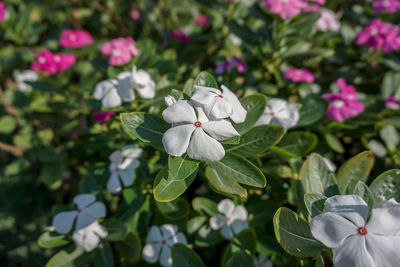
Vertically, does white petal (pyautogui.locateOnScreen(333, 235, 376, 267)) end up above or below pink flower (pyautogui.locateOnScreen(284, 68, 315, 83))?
above

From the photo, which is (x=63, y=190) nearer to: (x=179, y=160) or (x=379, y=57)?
(x=179, y=160)

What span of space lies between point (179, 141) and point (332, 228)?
1.65 feet

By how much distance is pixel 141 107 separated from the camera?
146 cm

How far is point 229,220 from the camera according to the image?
4.73ft

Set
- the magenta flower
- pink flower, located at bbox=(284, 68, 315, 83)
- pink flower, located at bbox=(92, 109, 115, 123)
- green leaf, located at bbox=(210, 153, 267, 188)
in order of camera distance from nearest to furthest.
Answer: green leaf, located at bbox=(210, 153, 267, 188)
pink flower, located at bbox=(92, 109, 115, 123)
pink flower, located at bbox=(284, 68, 315, 83)
the magenta flower

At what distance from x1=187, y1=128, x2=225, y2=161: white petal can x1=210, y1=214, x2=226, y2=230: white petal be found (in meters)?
0.61

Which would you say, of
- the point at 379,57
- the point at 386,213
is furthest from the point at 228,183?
the point at 379,57

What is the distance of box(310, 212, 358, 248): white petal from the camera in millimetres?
853

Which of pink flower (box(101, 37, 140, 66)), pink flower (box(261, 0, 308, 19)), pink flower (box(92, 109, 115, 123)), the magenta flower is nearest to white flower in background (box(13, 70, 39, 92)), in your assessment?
pink flower (box(101, 37, 140, 66))

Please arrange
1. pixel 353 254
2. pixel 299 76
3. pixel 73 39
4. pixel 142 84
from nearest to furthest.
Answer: pixel 353 254
pixel 142 84
pixel 299 76
pixel 73 39

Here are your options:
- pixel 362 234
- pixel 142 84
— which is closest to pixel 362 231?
pixel 362 234

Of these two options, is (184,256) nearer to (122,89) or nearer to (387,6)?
(122,89)

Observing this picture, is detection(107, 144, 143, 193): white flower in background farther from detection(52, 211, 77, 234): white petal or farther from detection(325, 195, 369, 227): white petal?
detection(325, 195, 369, 227): white petal

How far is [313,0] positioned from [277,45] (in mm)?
337
